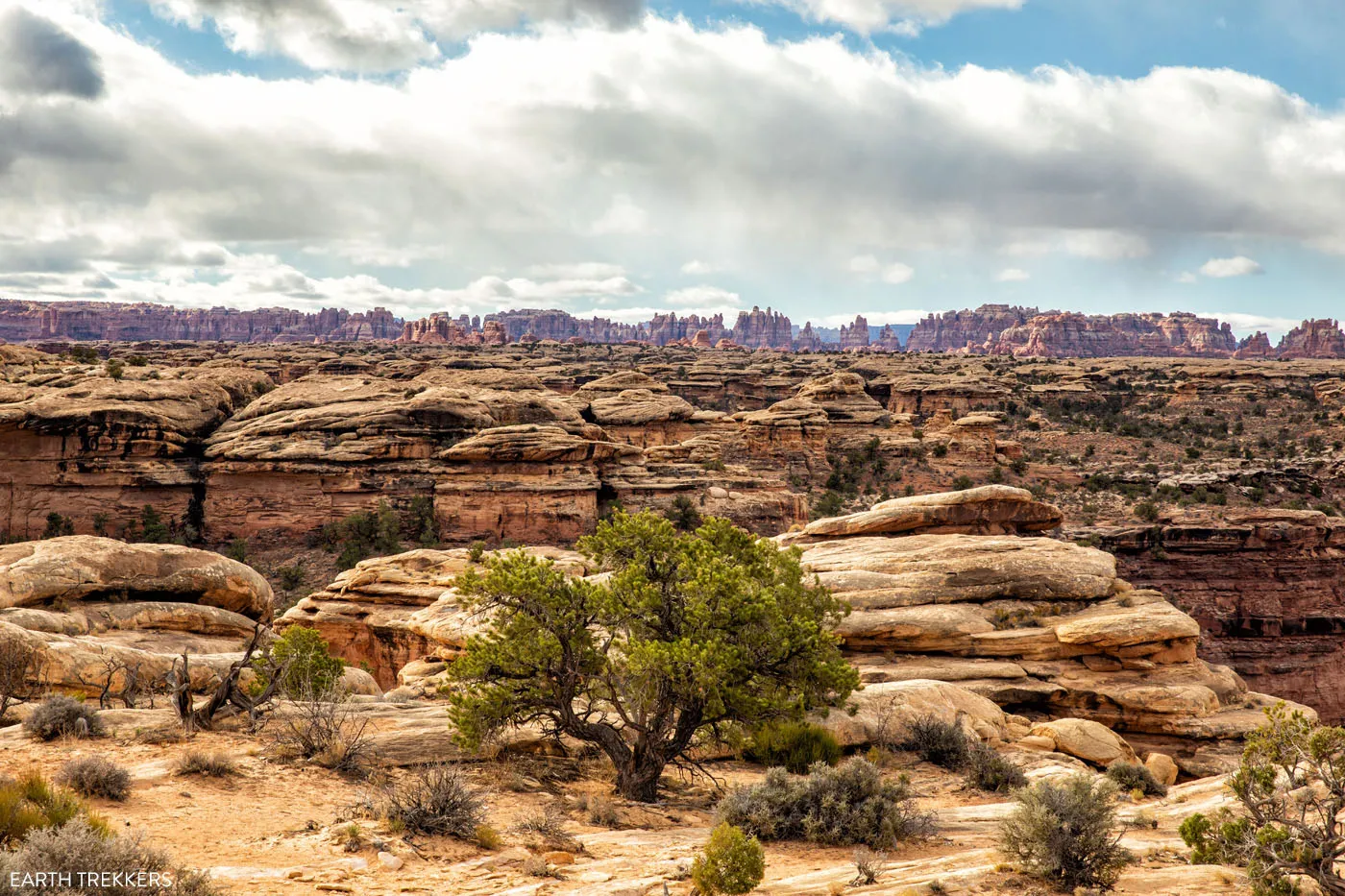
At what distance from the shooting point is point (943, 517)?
26828mm

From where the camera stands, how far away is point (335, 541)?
43469 mm

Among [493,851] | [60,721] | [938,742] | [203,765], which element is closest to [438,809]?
[493,851]

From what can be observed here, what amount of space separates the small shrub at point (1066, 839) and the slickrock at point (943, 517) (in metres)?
17.2

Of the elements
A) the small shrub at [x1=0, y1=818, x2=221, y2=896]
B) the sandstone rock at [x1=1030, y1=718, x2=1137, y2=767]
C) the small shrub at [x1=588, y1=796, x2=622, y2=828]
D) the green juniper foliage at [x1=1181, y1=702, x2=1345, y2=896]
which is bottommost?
the sandstone rock at [x1=1030, y1=718, x2=1137, y2=767]

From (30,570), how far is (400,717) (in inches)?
591

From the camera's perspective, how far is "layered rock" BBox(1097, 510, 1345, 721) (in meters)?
34.8

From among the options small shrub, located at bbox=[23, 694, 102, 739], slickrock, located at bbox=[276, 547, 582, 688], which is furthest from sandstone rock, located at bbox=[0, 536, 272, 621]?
small shrub, located at bbox=[23, 694, 102, 739]

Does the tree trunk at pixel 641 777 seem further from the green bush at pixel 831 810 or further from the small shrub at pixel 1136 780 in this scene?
the small shrub at pixel 1136 780

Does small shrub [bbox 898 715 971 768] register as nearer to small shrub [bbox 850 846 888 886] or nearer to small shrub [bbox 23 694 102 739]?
small shrub [bbox 850 846 888 886]

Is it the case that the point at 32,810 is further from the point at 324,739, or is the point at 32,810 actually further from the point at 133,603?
the point at 133,603

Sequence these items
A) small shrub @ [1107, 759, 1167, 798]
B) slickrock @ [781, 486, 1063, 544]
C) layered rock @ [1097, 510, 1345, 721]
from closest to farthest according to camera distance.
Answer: small shrub @ [1107, 759, 1167, 798] → slickrock @ [781, 486, 1063, 544] → layered rock @ [1097, 510, 1345, 721]

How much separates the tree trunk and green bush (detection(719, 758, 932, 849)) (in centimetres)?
170

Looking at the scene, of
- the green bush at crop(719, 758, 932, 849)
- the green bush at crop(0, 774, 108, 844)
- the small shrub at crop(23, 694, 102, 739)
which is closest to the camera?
the green bush at crop(0, 774, 108, 844)

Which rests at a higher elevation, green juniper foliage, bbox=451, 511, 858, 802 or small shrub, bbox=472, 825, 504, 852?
green juniper foliage, bbox=451, 511, 858, 802
